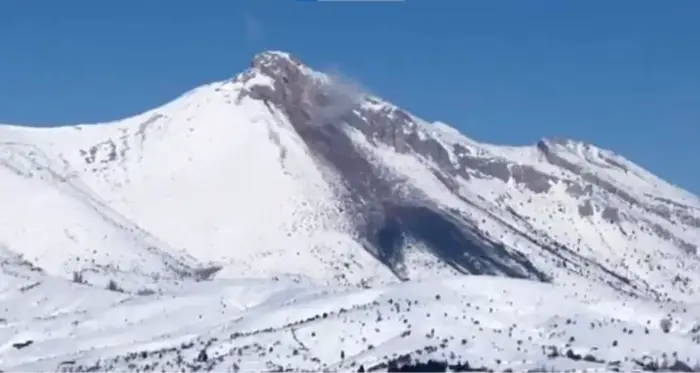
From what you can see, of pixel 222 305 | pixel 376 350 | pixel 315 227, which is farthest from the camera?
pixel 315 227

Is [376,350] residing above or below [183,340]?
below

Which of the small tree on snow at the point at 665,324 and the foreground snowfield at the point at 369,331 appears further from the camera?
the small tree on snow at the point at 665,324

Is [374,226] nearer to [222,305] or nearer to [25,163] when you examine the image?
[25,163]

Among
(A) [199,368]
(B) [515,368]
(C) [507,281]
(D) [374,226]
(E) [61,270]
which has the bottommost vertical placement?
(B) [515,368]

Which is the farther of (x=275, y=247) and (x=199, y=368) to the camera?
(x=275, y=247)

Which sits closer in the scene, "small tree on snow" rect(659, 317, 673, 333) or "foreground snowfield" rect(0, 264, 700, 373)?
"foreground snowfield" rect(0, 264, 700, 373)

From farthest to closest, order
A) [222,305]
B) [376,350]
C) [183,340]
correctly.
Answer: [222,305], [183,340], [376,350]

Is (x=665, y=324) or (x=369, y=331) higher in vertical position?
(x=369, y=331)

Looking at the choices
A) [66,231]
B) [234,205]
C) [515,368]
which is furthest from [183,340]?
[234,205]
